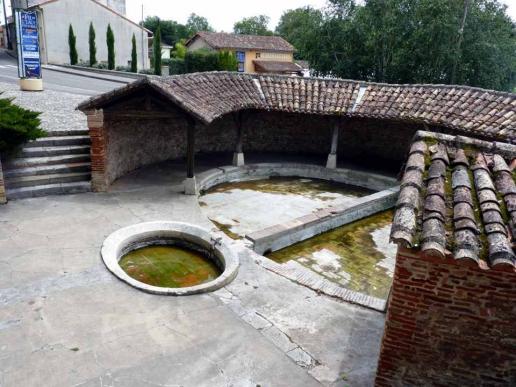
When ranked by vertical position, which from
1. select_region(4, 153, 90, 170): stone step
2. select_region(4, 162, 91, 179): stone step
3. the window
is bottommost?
select_region(4, 162, 91, 179): stone step

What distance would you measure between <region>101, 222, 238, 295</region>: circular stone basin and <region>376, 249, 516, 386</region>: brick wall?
361 centimetres

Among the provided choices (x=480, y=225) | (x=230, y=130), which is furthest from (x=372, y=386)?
(x=230, y=130)

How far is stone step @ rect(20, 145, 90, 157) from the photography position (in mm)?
11422

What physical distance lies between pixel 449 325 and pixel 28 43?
20298 mm

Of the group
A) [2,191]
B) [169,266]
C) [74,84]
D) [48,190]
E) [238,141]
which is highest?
[74,84]

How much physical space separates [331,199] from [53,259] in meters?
9.16

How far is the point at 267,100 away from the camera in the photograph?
15.4m

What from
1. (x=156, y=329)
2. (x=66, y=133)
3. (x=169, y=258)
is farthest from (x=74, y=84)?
(x=156, y=329)

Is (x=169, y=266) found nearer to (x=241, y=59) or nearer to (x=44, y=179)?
(x=44, y=179)

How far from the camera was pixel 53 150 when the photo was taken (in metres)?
11.6

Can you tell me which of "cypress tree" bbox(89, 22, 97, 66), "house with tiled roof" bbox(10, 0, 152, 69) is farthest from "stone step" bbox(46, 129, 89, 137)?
"house with tiled roof" bbox(10, 0, 152, 69)

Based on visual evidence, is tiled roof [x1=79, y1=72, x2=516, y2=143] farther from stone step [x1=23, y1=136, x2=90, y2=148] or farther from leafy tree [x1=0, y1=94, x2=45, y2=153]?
stone step [x1=23, y1=136, x2=90, y2=148]

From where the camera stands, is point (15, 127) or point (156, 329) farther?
point (15, 127)

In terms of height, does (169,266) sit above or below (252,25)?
below
